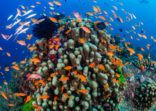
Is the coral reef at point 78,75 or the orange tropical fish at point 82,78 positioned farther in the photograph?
the coral reef at point 78,75

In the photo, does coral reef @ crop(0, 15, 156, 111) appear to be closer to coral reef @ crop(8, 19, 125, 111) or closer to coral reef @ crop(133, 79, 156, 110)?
coral reef @ crop(8, 19, 125, 111)

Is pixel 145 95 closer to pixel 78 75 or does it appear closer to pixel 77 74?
pixel 77 74

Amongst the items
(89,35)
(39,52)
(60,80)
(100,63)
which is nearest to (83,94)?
(60,80)

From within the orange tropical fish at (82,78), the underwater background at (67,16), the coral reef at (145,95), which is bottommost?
the coral reef at (145,95)

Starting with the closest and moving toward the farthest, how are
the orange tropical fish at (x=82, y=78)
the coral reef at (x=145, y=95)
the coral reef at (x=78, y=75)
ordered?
the orange tropical fish at (x=82, y=78) → the coral reef at (x=78, y=75) → the coral reef at (x=145, y=95)

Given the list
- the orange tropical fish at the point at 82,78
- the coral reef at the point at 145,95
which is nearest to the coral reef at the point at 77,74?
the orange tropical fish at the point at 82,78

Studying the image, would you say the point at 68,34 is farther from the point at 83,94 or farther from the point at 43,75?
the point at 83,94

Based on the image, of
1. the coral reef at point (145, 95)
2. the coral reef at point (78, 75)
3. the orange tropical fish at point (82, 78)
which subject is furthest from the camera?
the coral reef at point (145, 95)

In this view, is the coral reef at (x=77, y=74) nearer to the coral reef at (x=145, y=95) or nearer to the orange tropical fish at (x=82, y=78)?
the orange tropical fish at (x=82, y=78)

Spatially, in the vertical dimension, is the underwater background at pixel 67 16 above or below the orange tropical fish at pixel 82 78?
above

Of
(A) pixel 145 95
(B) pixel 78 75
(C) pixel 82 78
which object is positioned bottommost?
(A) pixel 145 95

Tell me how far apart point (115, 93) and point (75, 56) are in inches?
58.4

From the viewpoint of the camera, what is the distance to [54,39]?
7773mm

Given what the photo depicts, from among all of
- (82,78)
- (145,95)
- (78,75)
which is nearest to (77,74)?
(78,75)
